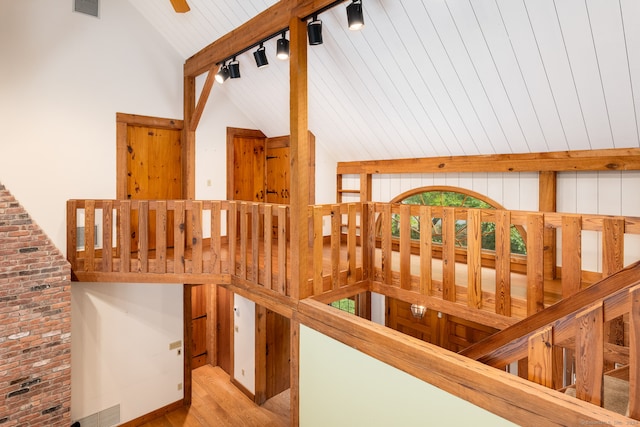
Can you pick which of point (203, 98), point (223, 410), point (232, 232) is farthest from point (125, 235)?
point (223, 410)

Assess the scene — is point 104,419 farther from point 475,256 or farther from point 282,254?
point 475,256

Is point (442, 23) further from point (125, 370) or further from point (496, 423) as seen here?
point (125, 370)

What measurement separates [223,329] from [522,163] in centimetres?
543

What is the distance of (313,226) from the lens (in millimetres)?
3361

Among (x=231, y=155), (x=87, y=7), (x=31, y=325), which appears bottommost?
(x=31, y=325)

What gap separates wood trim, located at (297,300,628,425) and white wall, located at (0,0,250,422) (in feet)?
10.6

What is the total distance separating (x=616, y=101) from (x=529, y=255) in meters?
1.36

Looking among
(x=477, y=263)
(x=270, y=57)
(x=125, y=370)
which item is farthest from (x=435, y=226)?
(x=125, y=370)

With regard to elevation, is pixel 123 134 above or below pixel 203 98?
below

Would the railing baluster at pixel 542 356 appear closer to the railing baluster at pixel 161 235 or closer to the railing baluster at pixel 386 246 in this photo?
the railing baluster at pixel 386 246

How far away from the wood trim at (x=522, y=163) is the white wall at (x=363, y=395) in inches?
96.7

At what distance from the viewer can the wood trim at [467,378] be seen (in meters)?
1.66

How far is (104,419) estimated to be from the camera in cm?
463

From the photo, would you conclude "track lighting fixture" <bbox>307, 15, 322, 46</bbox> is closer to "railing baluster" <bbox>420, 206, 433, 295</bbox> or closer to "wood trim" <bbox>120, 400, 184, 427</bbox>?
"railing baluster" <bbox>420, 206, 433, 295</bbox>
